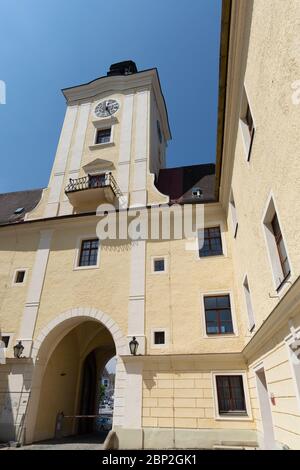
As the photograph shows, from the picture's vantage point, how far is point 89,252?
1425cm

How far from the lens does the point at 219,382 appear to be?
33.7ft

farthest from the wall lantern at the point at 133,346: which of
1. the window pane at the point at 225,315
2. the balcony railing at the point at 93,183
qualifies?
the balcony railing at the point at 93,183

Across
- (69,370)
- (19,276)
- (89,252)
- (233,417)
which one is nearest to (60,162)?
(89,252)

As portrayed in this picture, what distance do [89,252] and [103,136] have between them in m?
8.42

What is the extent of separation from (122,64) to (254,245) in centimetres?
2448

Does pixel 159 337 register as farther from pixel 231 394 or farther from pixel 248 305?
pixel 248 305

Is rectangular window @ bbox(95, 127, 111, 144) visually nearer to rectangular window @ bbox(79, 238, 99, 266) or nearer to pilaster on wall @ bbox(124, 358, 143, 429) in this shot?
rectangular window @ bbox(79, 238, 99, 266)

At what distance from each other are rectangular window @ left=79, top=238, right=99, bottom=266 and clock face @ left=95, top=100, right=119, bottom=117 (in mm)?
9490

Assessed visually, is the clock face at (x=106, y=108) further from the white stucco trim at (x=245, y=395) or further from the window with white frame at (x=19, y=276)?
the white stucco trim at (x=245, y=395)

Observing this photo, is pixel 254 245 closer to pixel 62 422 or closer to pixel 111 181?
pixel 111 181

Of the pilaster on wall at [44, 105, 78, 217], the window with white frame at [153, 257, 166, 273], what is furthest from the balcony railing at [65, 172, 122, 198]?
the window with white frame at [153, 257, 166, 273]

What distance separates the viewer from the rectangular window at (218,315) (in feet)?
36.3

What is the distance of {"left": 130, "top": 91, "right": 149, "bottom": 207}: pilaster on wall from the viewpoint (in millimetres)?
15137

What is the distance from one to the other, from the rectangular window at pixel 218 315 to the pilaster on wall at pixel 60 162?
931cm
